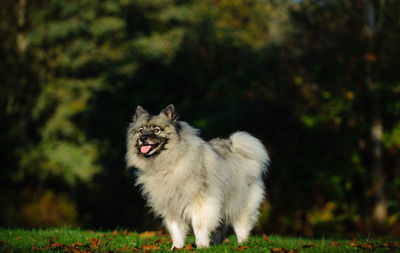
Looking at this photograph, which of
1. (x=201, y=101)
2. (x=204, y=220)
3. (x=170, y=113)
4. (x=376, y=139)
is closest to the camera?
(x=204, y=220)

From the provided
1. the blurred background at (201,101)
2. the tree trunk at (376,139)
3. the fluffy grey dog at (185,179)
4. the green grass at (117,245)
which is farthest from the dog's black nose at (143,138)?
the tree trunk at (376,139)

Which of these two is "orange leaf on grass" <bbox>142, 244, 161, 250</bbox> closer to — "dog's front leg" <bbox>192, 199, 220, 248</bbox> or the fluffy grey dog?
the fluffy grey dog

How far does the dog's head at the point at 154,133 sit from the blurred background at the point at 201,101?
357 inches

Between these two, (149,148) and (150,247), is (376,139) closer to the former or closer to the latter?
(149,148)

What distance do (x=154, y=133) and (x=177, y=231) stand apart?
1489 millimetres

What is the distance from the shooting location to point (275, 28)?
93.0ft

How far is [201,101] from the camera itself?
18750mm

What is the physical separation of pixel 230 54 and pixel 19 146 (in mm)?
11054

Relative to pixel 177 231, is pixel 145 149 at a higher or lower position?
higher

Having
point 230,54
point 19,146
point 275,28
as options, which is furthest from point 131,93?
point 275,28

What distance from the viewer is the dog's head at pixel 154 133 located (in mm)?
7137

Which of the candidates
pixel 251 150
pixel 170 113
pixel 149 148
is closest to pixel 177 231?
pixel 149 148

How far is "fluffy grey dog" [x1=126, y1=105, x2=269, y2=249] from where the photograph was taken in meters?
6.94

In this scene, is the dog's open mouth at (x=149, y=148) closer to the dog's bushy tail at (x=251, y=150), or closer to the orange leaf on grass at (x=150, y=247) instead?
the orange leaf on grass at (x=150, y=247)
